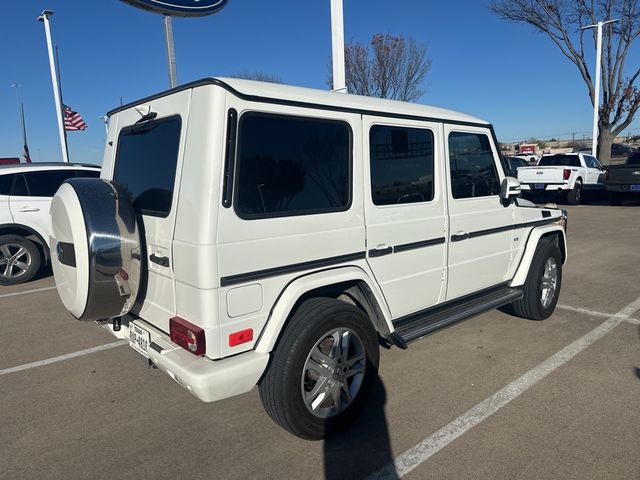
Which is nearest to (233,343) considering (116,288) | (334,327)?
(334,327)

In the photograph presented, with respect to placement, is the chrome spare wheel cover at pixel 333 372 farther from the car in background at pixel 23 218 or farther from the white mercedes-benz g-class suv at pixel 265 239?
the car in background at pixel 23 218

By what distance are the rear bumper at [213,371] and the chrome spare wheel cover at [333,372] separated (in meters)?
0.36

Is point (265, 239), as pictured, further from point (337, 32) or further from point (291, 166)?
point (337, 32)

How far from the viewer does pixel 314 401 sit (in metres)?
2.91

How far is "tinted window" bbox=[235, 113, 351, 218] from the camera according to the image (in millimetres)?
2621

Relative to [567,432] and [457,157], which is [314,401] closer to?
[567,432]

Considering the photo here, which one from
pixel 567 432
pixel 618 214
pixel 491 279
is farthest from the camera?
pixel 618 214

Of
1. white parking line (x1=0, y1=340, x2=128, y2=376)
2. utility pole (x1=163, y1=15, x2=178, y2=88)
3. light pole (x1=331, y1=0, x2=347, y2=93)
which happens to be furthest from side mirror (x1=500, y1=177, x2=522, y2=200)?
utility pole (x1=163, y1=15, x2=178, y2=88)

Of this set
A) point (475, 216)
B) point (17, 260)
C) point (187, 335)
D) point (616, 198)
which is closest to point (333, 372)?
point (187, 335)

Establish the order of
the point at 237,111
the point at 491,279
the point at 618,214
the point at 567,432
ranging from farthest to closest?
the point at 618,214 < the point at 491,279 < the point at 567,432 < the point at 237,111

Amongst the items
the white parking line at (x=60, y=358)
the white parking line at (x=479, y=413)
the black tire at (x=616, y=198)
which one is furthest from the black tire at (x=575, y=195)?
the white parking line at (x=60, y=358)

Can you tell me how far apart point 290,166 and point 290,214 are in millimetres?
292

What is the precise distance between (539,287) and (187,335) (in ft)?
12.0

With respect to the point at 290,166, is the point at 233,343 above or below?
below
